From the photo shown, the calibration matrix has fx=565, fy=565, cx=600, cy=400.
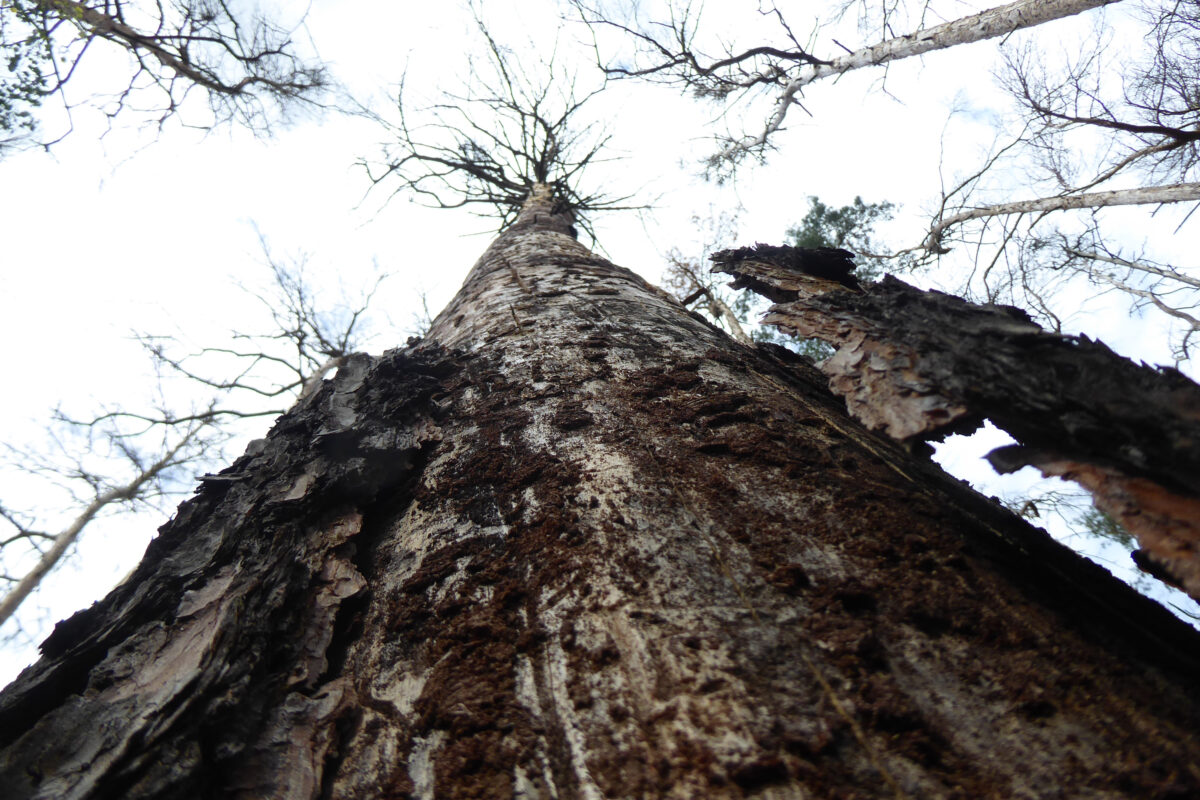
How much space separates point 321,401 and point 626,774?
4.04 feet

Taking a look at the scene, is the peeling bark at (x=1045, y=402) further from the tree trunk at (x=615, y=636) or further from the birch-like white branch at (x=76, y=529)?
the birch-like white branch at (x=76, y=529)

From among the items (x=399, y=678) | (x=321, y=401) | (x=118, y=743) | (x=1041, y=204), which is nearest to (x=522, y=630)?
(x=399, y=678)

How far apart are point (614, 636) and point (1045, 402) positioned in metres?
0.58

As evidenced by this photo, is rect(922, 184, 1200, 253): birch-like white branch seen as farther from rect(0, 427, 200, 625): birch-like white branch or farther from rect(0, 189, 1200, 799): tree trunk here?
rect(0, 427, 200, 625): birch-like white branch

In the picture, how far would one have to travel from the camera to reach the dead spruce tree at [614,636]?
1.67 feet

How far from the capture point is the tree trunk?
51 centimetres

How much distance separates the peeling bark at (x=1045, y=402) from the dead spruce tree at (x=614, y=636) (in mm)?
116

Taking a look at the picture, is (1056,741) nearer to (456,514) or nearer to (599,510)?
(599,510)

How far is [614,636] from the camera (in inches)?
25.4

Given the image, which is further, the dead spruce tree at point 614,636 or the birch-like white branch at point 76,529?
the birch-like white branch at point 76,529

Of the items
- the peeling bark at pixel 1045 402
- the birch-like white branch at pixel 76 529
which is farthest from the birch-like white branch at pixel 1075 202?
the birch-like white branch at pixel 76 529

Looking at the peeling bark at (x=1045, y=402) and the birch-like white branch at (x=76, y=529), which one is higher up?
the birch-like white branch at (x=76, y=529)

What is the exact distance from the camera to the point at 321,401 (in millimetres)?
1447

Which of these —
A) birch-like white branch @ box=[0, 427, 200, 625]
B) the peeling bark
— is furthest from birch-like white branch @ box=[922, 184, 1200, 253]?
birch-like white branch @ box=[0, 427, 200, 625]
